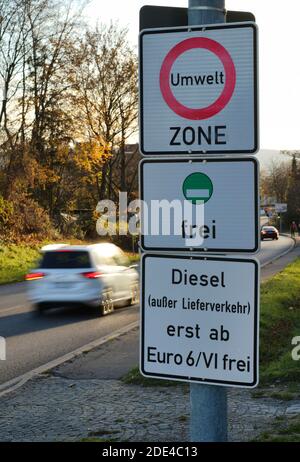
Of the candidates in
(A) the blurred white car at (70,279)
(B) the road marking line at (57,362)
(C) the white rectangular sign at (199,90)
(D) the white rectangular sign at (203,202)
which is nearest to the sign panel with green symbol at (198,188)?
(D) the white rectangular sign at (203,202)

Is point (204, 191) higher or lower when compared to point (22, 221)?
higher

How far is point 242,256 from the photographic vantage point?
2959 mm

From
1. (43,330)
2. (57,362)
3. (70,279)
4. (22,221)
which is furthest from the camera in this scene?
(22,221)

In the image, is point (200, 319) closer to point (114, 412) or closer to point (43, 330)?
point (114, 412)

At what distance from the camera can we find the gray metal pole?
2941mm

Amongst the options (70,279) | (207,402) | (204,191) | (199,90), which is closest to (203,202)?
(204,191)

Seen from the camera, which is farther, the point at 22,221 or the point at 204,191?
the point at 22,221

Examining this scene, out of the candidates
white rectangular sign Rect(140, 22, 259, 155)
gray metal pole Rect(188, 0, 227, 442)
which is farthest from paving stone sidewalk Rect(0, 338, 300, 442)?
white rectangular sign Rect(140, 22, 259, 155)

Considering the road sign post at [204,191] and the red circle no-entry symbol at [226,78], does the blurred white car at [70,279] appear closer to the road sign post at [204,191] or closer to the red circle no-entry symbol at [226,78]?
the road sign post at [204,191]

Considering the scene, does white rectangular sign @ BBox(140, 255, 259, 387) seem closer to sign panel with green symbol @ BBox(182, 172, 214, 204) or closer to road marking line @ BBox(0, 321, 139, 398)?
sign panel with green symbol @ BBox(182, 172, 214, 204)

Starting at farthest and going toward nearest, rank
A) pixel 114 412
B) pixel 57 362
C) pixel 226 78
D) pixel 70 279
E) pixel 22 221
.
Result: pixel 22 221
pixel 70 279
pixel 57 362
pixel 114 412
pixel 226 78

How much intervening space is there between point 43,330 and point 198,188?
11812mm

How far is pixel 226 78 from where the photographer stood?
2.92 meters
